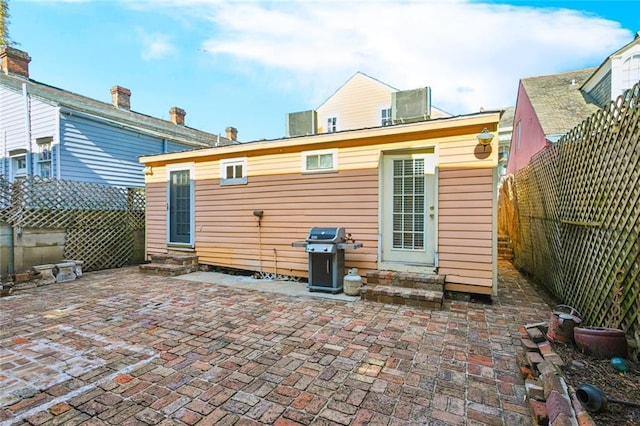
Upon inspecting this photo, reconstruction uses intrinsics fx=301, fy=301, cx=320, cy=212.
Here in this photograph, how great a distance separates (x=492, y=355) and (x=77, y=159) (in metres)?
10.5

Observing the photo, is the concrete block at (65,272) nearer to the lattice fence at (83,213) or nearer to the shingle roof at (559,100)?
the lattice fence at (83,213)

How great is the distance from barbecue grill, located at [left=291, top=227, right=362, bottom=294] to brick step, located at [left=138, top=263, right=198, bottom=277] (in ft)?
10.4

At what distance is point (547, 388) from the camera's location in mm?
1939

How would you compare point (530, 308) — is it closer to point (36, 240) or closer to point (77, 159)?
point (36, 240)

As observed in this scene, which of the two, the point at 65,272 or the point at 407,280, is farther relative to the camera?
the point at 65,272

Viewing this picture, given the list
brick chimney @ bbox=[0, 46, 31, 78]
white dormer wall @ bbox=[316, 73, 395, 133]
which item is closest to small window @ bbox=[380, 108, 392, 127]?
white dormer wall @ bbox=[316, 73, 395, 133]

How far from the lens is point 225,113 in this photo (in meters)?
17.0

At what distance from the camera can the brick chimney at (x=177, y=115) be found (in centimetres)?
1361

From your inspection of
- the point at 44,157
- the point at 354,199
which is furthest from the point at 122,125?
the point at 354,199

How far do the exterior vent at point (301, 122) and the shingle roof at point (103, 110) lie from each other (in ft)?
15.5

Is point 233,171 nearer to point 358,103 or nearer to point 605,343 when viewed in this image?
point 605,343

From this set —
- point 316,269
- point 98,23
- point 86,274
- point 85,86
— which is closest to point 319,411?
point 316,269

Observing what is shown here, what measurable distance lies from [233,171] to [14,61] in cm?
880

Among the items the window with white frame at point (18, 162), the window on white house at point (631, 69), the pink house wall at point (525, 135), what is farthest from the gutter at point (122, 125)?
the window on white house at point (631, 69)
